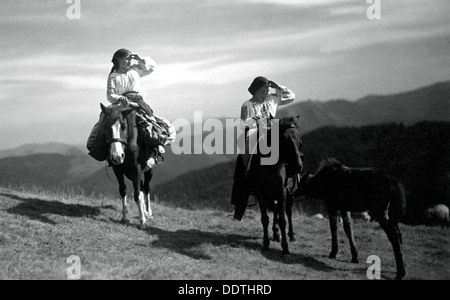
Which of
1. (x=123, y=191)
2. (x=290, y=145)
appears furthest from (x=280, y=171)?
(x=123, y=191)

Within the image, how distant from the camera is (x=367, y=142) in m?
23.6

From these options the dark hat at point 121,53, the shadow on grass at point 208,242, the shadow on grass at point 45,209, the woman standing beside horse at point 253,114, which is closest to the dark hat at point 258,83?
the woman standing beside horse at point 253,114

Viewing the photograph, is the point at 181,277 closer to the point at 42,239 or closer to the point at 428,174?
the point at 42,239

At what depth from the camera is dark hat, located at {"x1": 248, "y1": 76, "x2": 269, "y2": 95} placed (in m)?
9.83

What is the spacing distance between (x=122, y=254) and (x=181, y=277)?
1512mm

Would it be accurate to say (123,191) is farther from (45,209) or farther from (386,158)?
(386,158)

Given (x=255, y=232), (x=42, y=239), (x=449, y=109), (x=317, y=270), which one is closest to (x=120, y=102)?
(x=42, y=239)

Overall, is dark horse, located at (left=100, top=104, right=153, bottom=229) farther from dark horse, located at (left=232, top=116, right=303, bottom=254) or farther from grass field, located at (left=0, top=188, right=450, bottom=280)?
dark horse, located at (left=232, top=116, right=303, bottom=254)

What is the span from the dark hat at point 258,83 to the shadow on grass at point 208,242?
3.31 metres

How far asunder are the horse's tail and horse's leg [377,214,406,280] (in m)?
0.11

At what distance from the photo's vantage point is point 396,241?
7898mm

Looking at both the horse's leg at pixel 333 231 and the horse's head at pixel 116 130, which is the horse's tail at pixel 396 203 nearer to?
the horse's leg at pixel 333 231

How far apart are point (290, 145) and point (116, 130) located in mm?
3576

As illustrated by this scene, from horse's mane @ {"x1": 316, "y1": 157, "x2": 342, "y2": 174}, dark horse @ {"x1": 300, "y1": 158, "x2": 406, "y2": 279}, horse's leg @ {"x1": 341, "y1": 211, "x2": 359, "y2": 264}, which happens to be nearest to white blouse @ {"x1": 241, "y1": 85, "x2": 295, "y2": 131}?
horse's mane @ {"x1": 316, "y1": 157, "x2": 342, "y2": 174}
